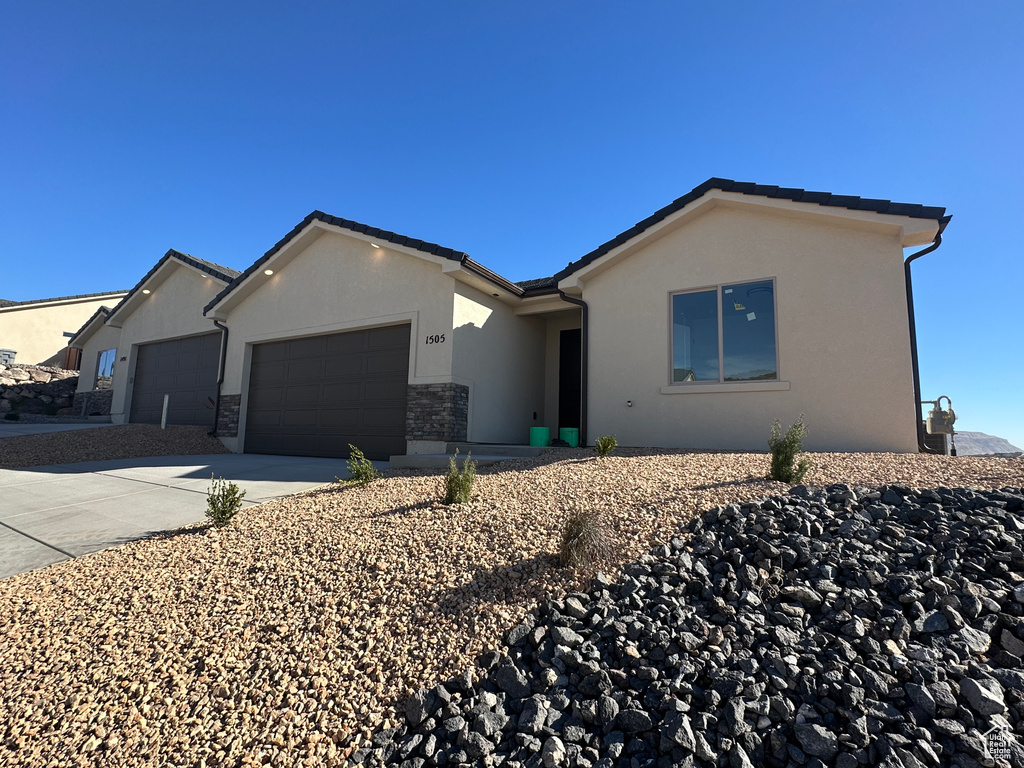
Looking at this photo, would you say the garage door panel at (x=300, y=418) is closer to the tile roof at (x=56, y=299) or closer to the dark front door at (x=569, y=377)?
the dark front door at (x=569, y=377)

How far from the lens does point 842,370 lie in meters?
6.88

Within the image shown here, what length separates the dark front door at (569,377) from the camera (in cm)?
1122

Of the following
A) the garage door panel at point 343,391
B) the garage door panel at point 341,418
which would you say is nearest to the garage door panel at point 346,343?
the garage door panel at point 343,391

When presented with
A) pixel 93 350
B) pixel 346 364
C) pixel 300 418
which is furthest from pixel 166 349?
pixel 346 364

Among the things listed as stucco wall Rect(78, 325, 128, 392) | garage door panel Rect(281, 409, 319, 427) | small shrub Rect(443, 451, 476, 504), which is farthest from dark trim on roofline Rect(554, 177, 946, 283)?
stucco wall Rect(78, 325, 128, 392)

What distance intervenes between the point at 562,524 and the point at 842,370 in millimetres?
5800

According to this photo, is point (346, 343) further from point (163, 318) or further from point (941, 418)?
point (941, 418)

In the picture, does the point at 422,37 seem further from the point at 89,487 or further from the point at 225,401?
the point at 225,401

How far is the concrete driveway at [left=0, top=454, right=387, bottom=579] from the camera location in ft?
13.7

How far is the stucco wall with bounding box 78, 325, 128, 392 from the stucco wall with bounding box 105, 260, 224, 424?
1750mm

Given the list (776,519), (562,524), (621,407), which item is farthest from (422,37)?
(776,519)

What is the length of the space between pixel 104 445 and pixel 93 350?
11948mm

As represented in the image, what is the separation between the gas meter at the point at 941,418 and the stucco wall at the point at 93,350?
80.4 ft

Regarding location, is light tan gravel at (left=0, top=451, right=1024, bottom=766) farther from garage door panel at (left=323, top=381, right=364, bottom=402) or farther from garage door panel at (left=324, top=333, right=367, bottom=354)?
garage door panel at (left=324, top=333, right=367, bottom=354)
